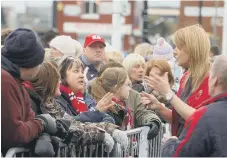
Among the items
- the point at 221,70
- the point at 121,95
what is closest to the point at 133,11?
the point at 121,95

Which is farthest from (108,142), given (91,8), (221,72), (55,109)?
(91,8)

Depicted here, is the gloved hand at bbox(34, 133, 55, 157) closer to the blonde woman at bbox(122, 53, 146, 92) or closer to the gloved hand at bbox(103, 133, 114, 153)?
the gloved hand at bbox(103, 133, 114, 153)

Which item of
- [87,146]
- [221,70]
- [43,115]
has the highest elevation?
[221,70]

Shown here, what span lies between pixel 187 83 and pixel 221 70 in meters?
1.10

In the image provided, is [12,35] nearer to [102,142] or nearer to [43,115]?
[43,115]

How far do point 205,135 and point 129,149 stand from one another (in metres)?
1.74

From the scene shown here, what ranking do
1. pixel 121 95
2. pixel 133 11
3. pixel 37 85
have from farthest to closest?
pixel 133 11
pixel 121 95
pixel 37 85

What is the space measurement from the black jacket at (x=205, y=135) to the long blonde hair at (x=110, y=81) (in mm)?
1986

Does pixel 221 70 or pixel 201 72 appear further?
pixel 201 72

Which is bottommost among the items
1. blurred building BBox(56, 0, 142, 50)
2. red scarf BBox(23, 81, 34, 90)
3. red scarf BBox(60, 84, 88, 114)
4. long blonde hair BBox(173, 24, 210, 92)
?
blurred building BBox(56, 0, 142, 50)

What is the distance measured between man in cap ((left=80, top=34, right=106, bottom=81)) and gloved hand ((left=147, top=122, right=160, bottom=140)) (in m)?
1.77

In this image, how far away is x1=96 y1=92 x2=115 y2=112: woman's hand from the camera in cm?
662

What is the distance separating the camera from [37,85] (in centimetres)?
602

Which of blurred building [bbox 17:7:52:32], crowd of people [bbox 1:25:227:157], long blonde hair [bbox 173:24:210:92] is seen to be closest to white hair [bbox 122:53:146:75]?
crowd of people [bbox 1:25:227:157]
